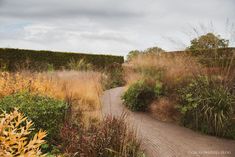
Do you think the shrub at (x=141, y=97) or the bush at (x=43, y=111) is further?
the shrub at (x=141, y=97)

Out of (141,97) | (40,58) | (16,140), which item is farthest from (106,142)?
(40,58)

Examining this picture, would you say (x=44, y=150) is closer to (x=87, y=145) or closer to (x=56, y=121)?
(x=56, y=121)

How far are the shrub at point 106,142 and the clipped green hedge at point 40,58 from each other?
11.2m

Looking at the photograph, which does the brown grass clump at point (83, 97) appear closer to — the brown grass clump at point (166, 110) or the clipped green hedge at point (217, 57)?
the brown grass clump at point (166, 110)

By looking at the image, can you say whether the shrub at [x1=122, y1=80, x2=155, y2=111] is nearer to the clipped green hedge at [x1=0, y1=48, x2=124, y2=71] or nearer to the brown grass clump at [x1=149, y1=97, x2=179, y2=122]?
the brown grass clump at [x1=149, y1=97, x2=179, y2=122]

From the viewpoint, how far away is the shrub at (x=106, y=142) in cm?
493

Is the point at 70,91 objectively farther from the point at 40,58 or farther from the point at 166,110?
the point at 40,58

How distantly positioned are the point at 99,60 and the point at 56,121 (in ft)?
52.8

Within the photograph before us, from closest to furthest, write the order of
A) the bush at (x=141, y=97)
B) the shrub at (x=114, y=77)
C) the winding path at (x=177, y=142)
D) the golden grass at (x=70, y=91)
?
the winding path at (x=177, y=142) < the golden grass at (x=70, y=91) < the bush at (x=141, y=97) < the shrub at (x=114, y=77)

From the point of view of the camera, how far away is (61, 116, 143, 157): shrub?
493cm

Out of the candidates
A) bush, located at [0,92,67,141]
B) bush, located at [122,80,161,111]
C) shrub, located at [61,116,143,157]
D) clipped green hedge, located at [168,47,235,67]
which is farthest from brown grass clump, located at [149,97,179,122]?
bush, located at [0,92,67,141]

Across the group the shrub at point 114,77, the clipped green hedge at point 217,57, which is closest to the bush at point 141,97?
the clipped green hedge at point 217,57

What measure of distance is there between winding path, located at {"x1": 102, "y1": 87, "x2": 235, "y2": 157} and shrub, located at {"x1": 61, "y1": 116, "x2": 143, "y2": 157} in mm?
389

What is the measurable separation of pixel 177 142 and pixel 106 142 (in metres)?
1.88
